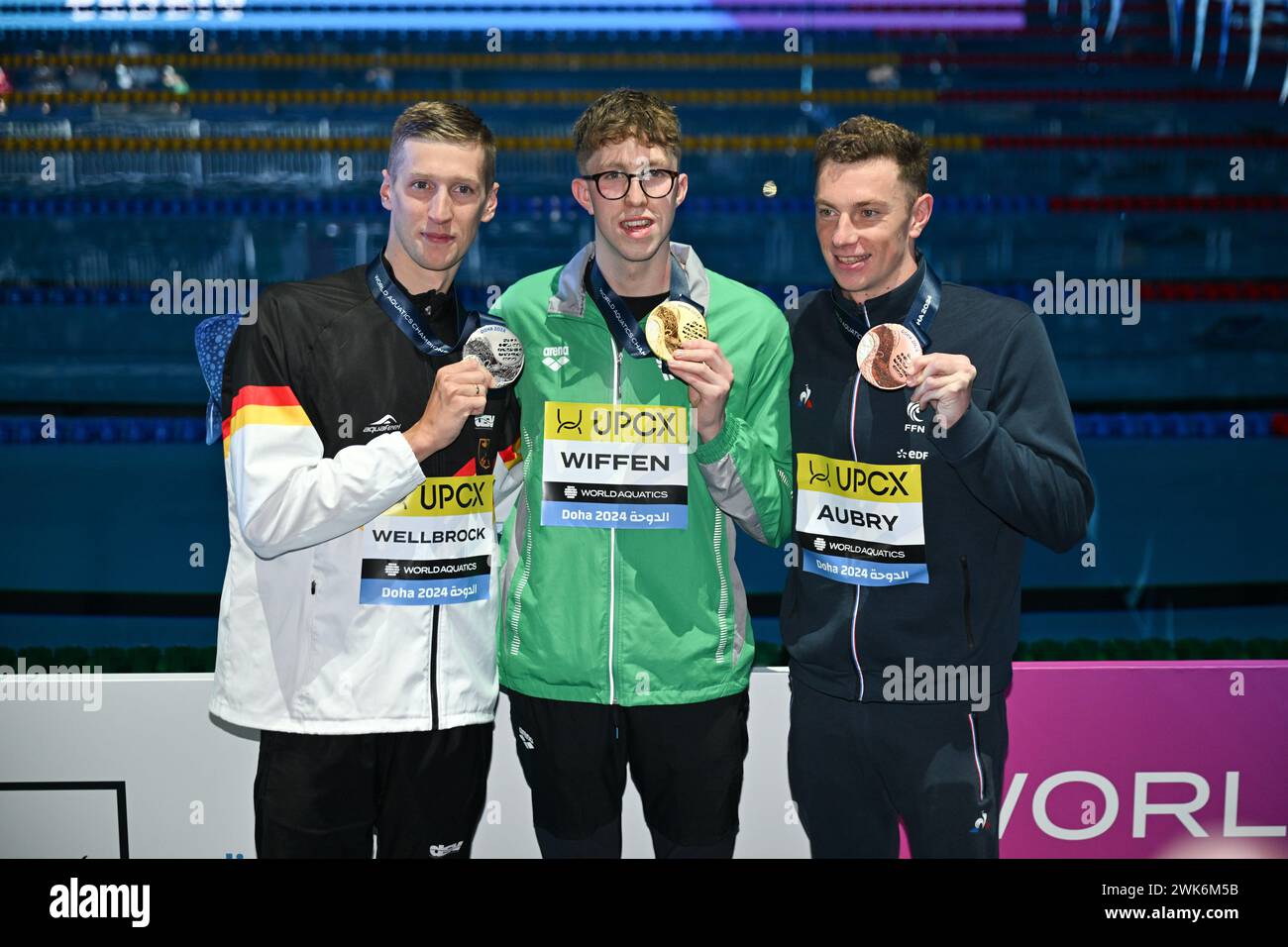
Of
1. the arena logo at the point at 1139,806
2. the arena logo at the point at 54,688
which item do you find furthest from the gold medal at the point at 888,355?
the arena logo at the point at 54,688

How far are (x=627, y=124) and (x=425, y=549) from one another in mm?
860

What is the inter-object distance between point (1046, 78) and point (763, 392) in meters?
7.78

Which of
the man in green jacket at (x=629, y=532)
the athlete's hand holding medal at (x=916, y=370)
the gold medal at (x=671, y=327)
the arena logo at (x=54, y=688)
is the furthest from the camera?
the arena logo at (x=54, y=688)

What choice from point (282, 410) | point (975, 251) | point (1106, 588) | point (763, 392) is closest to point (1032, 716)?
point (763, 392)

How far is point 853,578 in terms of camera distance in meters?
2.24

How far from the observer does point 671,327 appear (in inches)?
84.9

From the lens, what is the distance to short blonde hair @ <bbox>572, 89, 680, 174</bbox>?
221cm

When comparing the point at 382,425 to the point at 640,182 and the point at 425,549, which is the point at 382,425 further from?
the point at 640,182

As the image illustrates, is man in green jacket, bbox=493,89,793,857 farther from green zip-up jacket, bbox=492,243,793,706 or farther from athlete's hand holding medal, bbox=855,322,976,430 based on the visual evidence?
athlete's hand holding medal, bbox=855,322,976,430

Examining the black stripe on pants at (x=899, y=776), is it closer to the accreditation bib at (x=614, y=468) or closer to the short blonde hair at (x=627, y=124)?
the accreditation bib at (x=614, y=468)

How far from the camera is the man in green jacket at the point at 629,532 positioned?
2.24 metres

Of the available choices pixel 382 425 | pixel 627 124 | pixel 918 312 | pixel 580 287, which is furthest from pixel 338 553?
pixel 918 312

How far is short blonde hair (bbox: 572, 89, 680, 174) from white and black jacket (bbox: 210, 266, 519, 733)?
494 millimetres

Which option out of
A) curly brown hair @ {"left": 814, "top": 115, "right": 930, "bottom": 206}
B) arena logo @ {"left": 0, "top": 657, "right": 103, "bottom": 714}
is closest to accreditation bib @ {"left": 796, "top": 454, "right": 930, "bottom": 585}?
curly brown hair @ {"left": 814, "top": 115, "right": 930, "bottom": 206}
